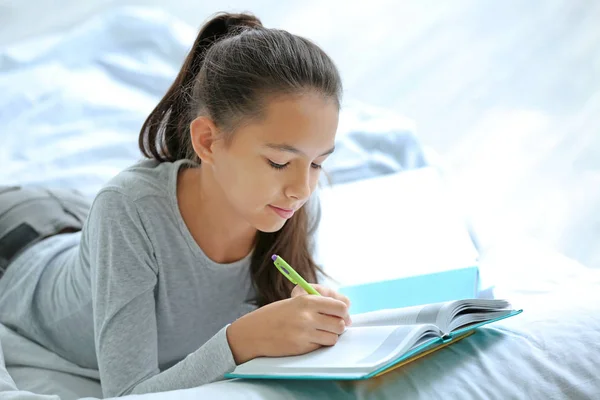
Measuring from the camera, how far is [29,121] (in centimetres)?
195

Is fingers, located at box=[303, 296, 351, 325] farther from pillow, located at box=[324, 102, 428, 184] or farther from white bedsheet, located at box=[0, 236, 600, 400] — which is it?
pillow, located at box=[324, 102, 428, 184]

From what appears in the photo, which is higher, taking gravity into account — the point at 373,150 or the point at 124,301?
the point at 373,150

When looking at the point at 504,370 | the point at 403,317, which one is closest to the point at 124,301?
the point at 403,317

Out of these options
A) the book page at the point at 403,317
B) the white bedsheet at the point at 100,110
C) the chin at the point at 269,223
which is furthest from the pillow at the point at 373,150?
the book page at the point at 403,317

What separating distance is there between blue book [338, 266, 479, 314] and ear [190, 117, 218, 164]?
0.40m

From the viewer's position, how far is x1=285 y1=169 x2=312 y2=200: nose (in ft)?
3.53

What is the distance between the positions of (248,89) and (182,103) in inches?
8.3

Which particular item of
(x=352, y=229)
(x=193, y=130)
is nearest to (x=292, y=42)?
(x=193, y=130)

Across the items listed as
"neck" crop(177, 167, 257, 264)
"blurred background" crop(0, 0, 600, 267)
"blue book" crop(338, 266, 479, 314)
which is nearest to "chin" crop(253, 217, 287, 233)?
"neck" crop(177, 167, 257, 264)

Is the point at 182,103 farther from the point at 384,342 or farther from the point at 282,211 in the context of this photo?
the point at 384,342

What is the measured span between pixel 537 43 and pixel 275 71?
2002 millimetres

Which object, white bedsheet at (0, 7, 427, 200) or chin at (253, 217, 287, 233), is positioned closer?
chin at (253, 217, 287, 233)

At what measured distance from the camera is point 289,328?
97 cm

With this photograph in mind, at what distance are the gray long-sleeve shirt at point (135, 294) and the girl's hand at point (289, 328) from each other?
0.09ft
